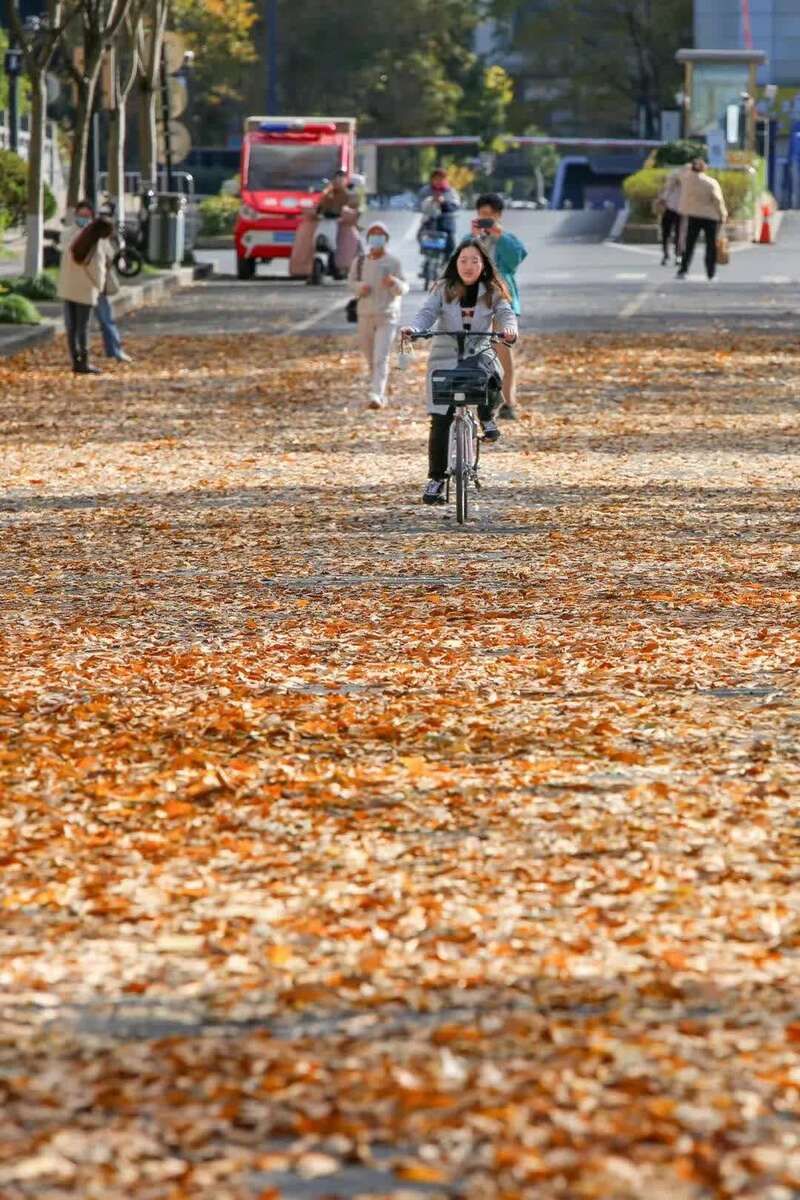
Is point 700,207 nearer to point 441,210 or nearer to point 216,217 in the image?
point 441,210

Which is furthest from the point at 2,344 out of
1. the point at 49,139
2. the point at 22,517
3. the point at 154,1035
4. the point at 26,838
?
the point at 49,139

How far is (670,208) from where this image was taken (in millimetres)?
43906

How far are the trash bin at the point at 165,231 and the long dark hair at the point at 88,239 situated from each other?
22161mm

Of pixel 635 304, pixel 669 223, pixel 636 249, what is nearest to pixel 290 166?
pixel 669 223

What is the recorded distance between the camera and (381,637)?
1069 centimetres

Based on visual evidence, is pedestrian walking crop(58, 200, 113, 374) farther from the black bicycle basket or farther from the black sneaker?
the black bicycle basket

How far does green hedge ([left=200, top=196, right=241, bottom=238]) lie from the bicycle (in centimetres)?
4898

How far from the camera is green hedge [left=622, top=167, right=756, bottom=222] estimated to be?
5869 centimetres

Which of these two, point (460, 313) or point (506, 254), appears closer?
point (460, 313)

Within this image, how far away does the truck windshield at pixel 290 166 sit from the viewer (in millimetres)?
48625

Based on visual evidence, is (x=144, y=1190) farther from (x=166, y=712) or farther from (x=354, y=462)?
(x=354, y=462)

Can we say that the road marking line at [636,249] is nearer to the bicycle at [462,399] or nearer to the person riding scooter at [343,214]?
the person riding scooter at [343,214]

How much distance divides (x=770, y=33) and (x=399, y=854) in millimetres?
112743

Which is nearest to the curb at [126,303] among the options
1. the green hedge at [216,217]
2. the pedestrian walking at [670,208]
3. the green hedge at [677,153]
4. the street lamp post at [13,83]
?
the street lamp post at [13,83]
